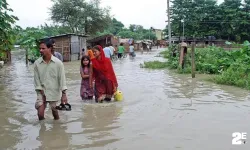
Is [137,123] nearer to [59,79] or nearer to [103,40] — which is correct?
[59,79]

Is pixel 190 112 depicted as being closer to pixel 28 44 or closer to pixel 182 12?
pixel 28 44

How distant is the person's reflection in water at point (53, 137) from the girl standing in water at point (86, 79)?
222 centimetres

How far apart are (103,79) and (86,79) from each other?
461 mm

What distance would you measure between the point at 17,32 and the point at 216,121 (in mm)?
7517

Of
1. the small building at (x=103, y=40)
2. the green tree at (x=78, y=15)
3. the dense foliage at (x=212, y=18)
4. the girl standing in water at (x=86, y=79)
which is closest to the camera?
the girl standing in water at (x=86, y=79)

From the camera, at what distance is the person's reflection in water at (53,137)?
442 centimetres

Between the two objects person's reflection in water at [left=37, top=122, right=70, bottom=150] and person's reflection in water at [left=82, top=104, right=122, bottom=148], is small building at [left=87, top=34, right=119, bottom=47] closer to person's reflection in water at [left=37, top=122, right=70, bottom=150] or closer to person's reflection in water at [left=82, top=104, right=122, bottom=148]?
person's reflection in water at [left=82, top=104, right=122, bottom=148]

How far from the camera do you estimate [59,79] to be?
17.9 feet

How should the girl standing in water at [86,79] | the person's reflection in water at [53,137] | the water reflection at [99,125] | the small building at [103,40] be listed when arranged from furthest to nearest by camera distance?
the small building at [103,40], the girl standing in water at [86,79], the water reflection at [99,125], the person's reflection in water at [53,137]

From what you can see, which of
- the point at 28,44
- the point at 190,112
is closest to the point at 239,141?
the point at 190,112

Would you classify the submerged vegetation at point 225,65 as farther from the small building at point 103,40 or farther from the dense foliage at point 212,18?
the dense foliage at point 212,18

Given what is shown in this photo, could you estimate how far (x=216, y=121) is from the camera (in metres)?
5.60

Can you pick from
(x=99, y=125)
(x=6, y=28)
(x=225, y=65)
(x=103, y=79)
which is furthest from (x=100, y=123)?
(x=225, y=65)

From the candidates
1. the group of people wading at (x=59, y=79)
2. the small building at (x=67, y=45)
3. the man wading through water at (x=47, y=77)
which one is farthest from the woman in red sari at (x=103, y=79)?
the small building at (x=67, y=45)
